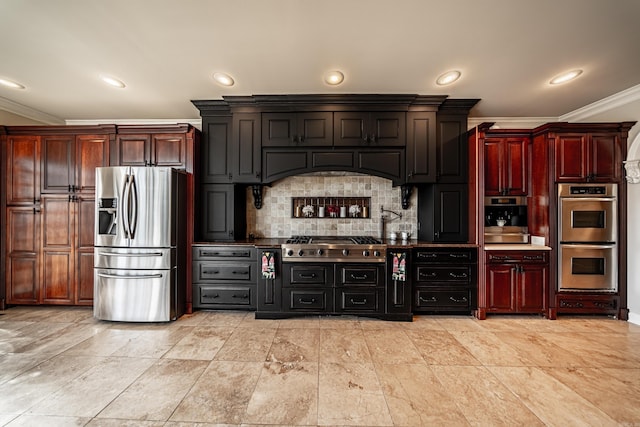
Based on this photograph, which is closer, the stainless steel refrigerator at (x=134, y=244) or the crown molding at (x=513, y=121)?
the stainless steel refrigerator at (x=134, y=244)

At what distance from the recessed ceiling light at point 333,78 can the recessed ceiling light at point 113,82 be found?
235 centimetres

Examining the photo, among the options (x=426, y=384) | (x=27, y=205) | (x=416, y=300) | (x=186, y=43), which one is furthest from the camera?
(x=27, y=205)

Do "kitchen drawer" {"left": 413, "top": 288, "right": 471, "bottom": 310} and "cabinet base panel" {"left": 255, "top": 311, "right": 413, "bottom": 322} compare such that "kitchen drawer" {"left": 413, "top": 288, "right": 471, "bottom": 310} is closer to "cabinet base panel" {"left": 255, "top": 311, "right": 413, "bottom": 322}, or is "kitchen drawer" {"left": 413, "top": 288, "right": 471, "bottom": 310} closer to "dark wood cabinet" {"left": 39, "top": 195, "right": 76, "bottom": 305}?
"cabinet base panel" {"left": 255, "top": 311, "right": 413, "bottom": 322}

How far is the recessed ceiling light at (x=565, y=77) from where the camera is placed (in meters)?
2.63

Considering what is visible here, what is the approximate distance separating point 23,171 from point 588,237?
7.26 m

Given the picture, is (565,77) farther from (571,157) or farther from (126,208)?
(126,208)

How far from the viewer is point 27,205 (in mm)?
3311

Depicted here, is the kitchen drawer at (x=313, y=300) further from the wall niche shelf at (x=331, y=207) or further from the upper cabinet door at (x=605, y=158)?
the upper cabinet door at (x=605, y=158)

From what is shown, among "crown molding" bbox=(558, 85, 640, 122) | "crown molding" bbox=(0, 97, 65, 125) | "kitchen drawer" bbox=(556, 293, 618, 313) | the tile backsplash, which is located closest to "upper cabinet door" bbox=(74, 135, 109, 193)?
"crown molding" bbox=(0, 97, 65, 125)

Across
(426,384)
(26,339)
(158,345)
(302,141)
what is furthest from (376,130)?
(26,339)

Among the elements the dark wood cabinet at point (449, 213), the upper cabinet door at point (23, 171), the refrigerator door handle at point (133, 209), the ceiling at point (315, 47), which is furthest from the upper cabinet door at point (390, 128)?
the upper cabinet door at point (23, 171)

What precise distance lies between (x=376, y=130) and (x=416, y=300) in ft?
7.25

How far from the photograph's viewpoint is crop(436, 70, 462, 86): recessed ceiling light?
2658mm

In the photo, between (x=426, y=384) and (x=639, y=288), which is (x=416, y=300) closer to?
(x=426, y=384)
